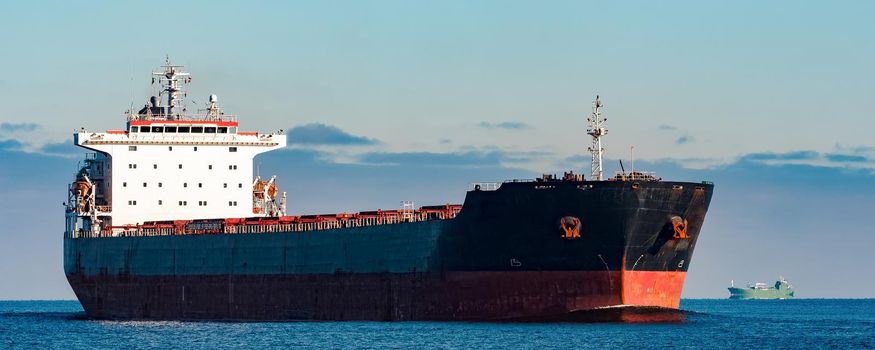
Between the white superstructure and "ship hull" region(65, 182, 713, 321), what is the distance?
7636 mm

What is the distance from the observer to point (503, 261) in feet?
154

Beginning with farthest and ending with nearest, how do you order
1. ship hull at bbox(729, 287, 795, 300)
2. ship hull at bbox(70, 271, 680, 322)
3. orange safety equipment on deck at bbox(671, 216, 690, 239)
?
ship hull at bbox(729, 287, 795, 300) → ship hull at bbox(70, 271, 680, 322) → orange safety equipment on deck at bbox(671, 216, 690, 239)

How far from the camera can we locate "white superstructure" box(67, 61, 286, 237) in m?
63.6

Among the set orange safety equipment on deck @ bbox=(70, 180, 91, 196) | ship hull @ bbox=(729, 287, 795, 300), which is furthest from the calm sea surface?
ship hull @ bbox=(729, 287, 795, 300)

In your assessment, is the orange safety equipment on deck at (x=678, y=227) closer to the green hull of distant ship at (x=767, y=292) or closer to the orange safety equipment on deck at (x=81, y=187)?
the orange safety equipment on deck at (x=81, y=187)

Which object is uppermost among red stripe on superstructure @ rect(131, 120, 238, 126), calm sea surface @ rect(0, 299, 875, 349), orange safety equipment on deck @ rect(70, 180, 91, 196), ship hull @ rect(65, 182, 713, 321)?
red stripe on superstructure @ rect(131, 120, 238, 126)

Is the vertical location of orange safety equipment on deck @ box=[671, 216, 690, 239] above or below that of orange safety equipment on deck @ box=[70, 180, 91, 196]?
below

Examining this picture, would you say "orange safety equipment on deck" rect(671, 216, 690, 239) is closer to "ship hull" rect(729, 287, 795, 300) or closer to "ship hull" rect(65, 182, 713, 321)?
"ship hull" rect(65, 182, 713, 321)

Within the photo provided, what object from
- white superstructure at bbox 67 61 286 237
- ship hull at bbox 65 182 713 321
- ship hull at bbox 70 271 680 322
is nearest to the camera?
ship hull at bbox 65 182 713 321

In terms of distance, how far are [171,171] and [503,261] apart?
70.4ft

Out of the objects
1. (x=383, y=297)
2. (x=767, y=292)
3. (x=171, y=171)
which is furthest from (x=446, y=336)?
(x=767, y=292)

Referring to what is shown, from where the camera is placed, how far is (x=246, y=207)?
65.2 metres

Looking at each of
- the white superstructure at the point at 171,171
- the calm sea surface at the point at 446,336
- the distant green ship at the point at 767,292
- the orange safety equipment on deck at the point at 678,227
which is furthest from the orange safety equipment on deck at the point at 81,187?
the distant green ship at the point at 767,292

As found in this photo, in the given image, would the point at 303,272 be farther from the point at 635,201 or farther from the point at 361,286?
the point at 635,201
